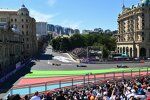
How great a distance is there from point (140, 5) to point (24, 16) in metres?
44.3

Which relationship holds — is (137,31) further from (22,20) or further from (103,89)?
(103,89)

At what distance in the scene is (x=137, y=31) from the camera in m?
126

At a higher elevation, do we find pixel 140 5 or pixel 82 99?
pixel 140 5

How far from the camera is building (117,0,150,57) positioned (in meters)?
122

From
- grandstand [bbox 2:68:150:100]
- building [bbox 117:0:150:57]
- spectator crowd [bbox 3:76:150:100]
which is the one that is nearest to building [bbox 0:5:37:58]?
building [bbox 117:0:150:57]

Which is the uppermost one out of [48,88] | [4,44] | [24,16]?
[24,16]

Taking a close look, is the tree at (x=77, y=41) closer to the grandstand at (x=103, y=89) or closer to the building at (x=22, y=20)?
the building at (x=22, y=20)

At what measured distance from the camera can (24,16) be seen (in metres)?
128

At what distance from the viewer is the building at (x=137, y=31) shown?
401 feet

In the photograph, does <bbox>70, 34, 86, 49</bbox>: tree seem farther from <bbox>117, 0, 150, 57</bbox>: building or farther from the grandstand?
the grandstand

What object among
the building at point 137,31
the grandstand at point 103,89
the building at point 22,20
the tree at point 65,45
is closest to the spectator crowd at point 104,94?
the grandstand at point 103,89

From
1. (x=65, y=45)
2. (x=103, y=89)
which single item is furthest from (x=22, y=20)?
(x=103, y=89)

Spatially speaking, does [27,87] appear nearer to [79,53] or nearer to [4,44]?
[4,44]

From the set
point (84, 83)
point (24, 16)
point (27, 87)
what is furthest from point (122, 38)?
point (27, 87)
